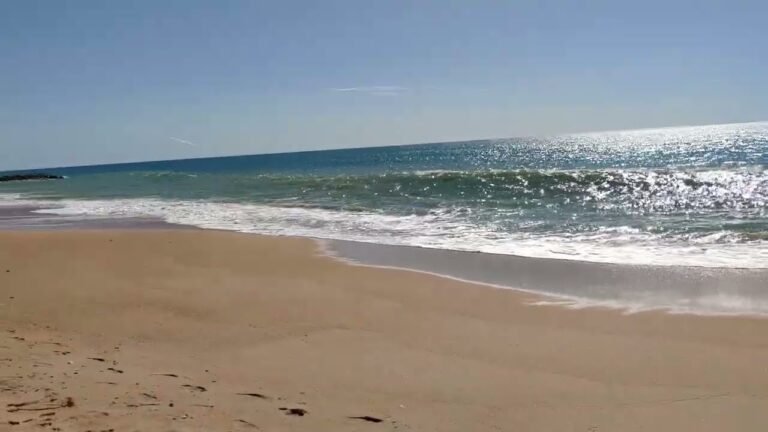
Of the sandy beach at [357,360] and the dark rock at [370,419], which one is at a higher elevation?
the sandy beach at [357,360]

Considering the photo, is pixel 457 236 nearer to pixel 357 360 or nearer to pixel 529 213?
pixel 529 213

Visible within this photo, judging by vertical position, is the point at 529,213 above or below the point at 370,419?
above

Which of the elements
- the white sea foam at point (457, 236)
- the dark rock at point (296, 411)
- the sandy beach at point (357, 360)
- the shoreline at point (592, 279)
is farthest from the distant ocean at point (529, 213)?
the dark rock at point (296, 411)

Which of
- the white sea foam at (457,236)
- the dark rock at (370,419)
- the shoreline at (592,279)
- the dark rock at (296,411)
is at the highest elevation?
the white sea foam at (457,236)

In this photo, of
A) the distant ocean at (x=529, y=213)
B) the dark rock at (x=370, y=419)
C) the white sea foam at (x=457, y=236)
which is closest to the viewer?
the dark rock at (x=370, y=419)

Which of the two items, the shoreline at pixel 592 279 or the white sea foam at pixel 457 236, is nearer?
the shoreline at pixel 592 279

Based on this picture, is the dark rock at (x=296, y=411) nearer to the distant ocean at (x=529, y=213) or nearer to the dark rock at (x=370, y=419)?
the dark rock at (x=370, y=419)

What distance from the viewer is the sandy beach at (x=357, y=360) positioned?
3.65 meters

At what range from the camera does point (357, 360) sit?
191 inches

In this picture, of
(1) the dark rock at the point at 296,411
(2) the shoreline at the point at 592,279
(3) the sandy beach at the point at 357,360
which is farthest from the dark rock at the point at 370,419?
(2) the shoreline at the point at 592,279

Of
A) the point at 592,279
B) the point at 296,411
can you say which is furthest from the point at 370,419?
the point at 592,279

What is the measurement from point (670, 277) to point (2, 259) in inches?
433

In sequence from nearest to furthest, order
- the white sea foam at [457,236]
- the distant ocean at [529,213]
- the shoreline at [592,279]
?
1. the shoreline at [592,279]
2. the white sea foam at [457,236]
3. the distant ocean at [529,213]

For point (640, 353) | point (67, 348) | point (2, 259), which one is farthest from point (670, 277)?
point (2, 259)
